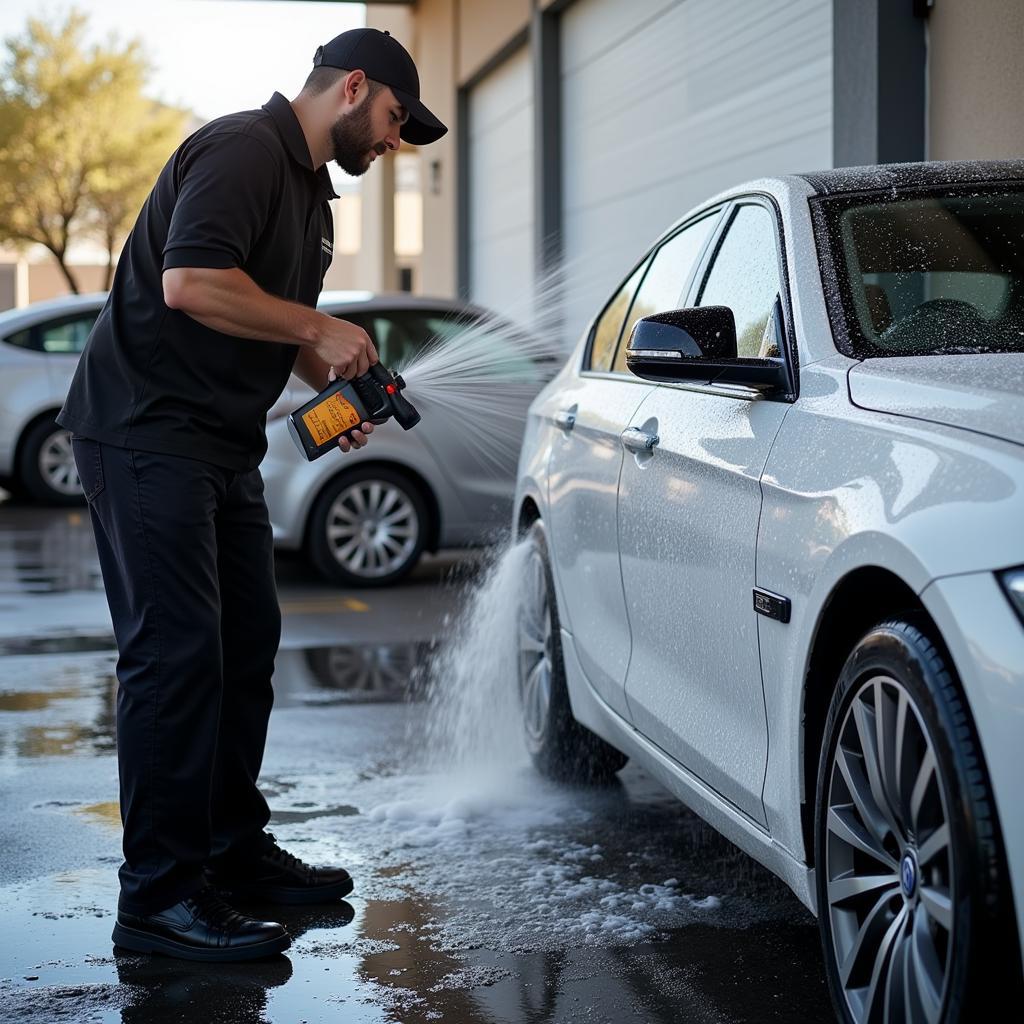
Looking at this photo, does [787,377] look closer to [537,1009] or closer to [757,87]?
[537,1009]

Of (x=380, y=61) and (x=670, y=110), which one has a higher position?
(x=670, y=110)

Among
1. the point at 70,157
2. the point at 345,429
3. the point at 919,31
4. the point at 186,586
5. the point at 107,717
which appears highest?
the point at 70,157

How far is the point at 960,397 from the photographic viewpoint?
2689 millimetres

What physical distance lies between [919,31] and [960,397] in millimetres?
5137

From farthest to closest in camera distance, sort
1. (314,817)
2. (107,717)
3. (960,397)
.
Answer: (107,717), (314,817), (960,397)

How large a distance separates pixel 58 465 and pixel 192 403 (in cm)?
1122

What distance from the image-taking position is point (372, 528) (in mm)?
9625

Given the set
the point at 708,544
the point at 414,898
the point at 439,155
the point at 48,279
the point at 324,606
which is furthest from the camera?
the point at 48,279

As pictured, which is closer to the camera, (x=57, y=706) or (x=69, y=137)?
(x=57, y=706)

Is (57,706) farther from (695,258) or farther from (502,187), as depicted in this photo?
(502,187)

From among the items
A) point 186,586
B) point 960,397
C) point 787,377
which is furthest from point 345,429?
point 960,397

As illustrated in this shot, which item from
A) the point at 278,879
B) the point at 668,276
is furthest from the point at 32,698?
the point at 668,276

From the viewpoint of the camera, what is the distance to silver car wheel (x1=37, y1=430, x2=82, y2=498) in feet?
47.3

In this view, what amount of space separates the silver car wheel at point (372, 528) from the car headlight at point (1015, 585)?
7.42 metres
